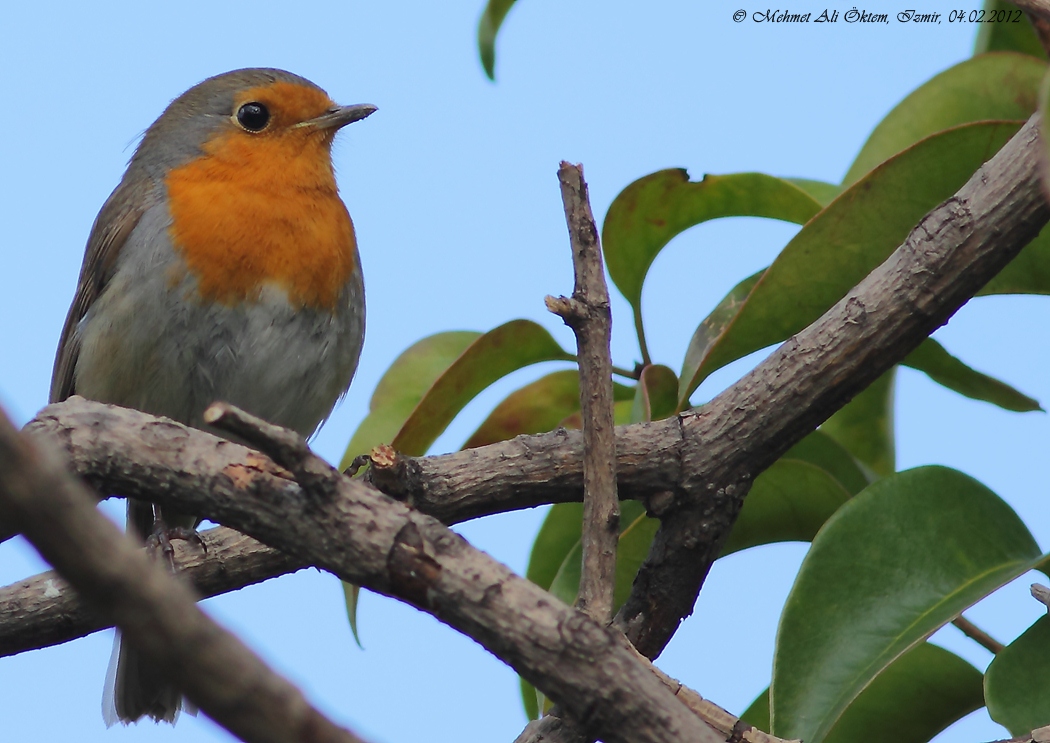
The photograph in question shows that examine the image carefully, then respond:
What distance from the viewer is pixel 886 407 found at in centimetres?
381

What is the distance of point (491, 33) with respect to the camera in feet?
13.4

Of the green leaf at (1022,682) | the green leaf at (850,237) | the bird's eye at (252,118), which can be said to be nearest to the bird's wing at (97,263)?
the bird's eye at (252,118)

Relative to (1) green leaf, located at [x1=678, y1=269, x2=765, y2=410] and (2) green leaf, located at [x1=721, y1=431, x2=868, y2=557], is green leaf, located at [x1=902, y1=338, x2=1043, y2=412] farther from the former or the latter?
(1) green leaf, located at [x1=678, y1=269, x2=765, y2=410]

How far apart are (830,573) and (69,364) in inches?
120

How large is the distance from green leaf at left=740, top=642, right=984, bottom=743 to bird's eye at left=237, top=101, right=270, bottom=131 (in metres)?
3.16

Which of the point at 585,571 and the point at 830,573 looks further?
the point at 830,573

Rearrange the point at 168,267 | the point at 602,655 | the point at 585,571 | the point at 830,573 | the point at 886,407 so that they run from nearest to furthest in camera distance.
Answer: the point at 602,655 < the point at 585,571 < the point at 830,573 < the point at 886,407 < the point at 168,267

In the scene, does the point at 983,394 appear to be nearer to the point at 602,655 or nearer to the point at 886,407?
the point at 886,407

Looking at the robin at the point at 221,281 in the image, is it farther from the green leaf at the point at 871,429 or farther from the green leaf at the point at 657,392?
the green leaf at the point at 871,429

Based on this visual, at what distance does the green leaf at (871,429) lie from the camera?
3809mm

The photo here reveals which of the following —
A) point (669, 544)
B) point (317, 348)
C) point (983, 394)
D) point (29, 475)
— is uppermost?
point (317, 348)

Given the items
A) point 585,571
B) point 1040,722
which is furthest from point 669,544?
point 1040,722

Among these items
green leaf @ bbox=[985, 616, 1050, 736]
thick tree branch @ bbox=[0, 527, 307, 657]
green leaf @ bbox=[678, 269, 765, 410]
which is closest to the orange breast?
thick tree branch @ bbox=[0, 527, 307, 657]

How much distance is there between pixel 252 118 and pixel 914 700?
10.8ft
